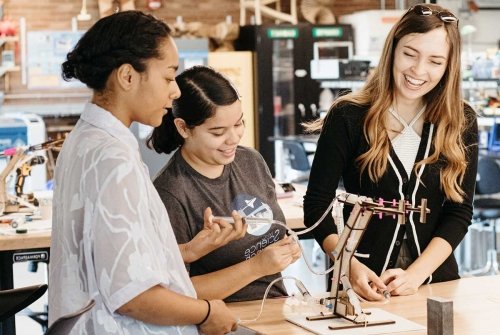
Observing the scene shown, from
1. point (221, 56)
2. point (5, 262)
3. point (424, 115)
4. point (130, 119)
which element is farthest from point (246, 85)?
point (130, 119)

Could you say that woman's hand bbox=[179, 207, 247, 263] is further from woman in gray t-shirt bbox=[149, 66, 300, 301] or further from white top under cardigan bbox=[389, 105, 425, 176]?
white top under cardigan bbox=[389, 105, 425, 176]

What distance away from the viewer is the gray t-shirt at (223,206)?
7.87 ft

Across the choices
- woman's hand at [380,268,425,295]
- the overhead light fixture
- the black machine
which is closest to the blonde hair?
woman's hand at [380,268,425,295]

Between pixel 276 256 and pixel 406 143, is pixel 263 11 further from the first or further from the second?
pixel 276 256

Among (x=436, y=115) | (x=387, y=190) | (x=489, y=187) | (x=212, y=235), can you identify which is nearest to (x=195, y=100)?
(x=212, y=235)

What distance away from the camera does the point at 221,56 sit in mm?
10062

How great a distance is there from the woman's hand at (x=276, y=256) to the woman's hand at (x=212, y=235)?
9 centimetres

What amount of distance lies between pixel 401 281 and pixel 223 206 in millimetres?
535

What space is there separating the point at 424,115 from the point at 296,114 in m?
7.59

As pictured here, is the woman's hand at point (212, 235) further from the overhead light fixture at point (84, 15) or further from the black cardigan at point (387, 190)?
the overhead light fixture at point (84, 15)

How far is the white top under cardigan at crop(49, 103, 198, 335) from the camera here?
1.71m

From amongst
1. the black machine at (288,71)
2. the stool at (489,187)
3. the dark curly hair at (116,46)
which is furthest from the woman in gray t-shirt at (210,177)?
the black machine at (288,71)

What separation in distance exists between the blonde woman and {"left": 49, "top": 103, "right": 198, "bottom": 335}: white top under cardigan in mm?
915

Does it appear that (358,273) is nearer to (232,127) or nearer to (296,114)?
(232,127)
